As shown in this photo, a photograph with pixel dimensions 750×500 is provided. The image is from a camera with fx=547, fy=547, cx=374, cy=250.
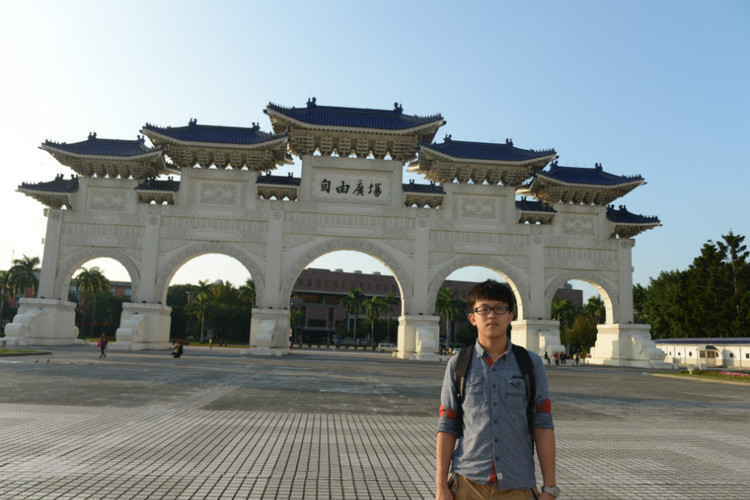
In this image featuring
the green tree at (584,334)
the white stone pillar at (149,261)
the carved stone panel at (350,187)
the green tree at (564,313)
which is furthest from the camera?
the green tree at (564,313)

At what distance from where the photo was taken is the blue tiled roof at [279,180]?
2933cm

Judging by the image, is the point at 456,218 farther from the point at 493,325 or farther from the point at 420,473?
the point at 493,325

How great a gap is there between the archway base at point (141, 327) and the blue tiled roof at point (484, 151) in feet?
54.6

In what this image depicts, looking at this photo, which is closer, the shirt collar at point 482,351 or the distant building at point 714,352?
the shirt collar at point 482,351

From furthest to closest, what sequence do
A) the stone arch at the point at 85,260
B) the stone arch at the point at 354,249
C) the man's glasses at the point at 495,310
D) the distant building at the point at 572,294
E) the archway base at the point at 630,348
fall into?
the distant building at the point at 572,294 < the archway base at the point at 630,348 < the stone arch at the point at 354,249 < the stone arch at the point at 85,260 < the man's glasses at the point at 495,310

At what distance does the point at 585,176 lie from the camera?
1246 inches

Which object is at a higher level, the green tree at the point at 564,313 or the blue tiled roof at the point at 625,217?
the blue tiled roof at the point at 625,217

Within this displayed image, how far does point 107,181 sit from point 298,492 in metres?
29.2

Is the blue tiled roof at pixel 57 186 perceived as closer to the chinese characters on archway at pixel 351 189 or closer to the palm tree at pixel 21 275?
the chinese characters on archway at pixel 351 189

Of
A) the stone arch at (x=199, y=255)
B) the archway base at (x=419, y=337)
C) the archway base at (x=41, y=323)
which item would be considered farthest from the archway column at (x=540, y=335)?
the archway base at (x=41, y=323)

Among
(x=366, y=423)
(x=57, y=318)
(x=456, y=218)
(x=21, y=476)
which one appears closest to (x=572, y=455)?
(x=366, y=423)

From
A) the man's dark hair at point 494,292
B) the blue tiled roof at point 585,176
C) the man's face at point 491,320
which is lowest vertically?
the man's face at point 491,320

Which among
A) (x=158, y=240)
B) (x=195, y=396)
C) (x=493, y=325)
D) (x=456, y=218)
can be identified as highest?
(x=456, y=218)

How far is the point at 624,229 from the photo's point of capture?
30.9 meters
